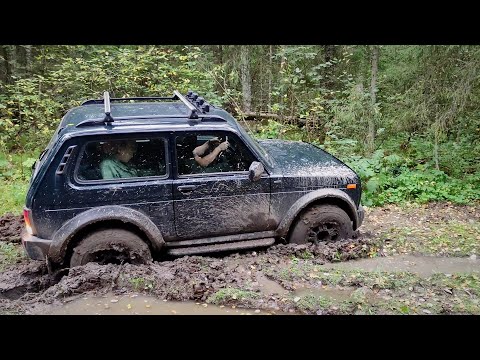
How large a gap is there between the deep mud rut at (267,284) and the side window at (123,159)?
107 centimetres

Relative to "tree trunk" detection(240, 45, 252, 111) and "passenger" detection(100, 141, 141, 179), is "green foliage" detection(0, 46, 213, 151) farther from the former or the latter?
"passenger" detection(100, 141, 141, 179)

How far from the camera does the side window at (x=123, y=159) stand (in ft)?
16.3

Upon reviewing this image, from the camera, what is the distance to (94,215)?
4891 mm

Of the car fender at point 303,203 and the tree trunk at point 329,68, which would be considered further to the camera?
the tree trunk at point 329,68

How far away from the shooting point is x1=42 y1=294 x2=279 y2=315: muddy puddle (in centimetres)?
423

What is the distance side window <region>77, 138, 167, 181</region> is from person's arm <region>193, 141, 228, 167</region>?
40 centimetres

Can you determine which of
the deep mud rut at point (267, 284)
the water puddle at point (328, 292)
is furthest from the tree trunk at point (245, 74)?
the water puddle at point (328, 292)

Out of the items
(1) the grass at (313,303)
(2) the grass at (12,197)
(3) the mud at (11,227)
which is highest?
(2) the grass at (12,197)

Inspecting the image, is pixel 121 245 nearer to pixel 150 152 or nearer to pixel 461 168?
pixel 150 152

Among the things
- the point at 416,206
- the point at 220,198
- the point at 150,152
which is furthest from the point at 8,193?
the point at 416,206

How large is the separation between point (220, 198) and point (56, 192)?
1885 mm

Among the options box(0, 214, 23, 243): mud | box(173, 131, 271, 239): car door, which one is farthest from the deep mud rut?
box(0, 214, 23, 243): mud

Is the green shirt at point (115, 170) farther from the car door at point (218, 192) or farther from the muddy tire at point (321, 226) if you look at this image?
the muddy tire at point (321, 226)

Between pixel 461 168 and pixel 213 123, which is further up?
pixel 213 123
